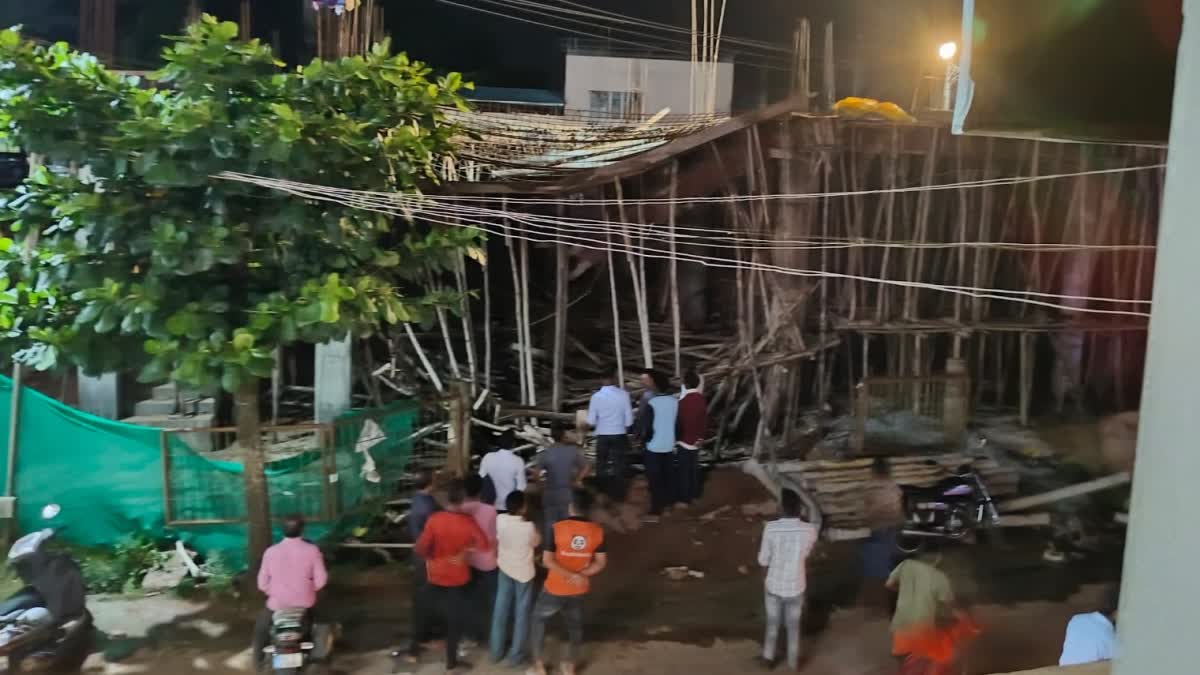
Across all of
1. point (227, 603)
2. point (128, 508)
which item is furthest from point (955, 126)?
point (128, 508)

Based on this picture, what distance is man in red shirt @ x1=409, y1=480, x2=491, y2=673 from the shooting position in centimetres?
452

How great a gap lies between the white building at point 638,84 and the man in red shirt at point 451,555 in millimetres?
3673

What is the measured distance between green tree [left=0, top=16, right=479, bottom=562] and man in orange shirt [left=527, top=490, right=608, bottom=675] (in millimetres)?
1539

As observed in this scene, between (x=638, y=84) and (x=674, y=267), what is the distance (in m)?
1.53

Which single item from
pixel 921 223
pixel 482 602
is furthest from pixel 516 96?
pixel 482 602

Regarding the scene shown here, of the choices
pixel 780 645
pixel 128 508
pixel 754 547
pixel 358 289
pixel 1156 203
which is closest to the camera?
pixel 358 289

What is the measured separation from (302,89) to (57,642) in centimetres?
328

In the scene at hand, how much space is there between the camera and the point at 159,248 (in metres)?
4.19

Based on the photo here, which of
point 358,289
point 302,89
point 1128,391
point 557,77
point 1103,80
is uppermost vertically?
point 557,77

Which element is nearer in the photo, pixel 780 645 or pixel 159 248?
pixel 159 248

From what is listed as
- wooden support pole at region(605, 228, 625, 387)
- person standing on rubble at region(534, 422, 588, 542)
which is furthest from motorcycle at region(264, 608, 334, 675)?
wooden support pole at region(605, 228, 625, 387)

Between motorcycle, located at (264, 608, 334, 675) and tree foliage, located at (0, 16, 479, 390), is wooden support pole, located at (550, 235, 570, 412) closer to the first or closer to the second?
tree foliage, located at (0, 16, 479, 390)

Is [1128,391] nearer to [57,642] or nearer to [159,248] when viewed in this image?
[159,248]

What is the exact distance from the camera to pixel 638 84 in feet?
22.6
